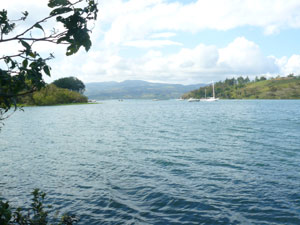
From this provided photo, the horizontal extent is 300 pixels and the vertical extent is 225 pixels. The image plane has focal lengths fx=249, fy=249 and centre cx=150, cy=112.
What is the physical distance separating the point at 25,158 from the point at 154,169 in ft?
56.2

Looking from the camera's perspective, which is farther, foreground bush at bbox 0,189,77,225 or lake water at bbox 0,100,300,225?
lake water at bbox 0,100,300,225

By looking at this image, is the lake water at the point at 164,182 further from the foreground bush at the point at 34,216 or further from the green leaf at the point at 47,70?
the green leaf at the point at 47,70

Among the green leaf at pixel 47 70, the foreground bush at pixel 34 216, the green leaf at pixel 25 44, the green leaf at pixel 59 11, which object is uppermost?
the green leaf at pixel 59 11

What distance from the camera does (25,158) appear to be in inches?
1224

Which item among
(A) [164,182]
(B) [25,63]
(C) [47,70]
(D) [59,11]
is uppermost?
(D) [59,11]

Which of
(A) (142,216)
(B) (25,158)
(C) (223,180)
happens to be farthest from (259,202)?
(B) (25,158)

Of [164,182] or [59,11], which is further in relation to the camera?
[164,182]

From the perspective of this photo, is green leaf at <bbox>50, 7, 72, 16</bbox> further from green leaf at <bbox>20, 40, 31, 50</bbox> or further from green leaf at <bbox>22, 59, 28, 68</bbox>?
green leaf at <bbox>22, 59, 28, 68</bbox>

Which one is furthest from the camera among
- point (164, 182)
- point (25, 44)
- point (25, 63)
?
point (164, 182)

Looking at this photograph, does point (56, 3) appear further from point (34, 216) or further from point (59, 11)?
point (34, 216)

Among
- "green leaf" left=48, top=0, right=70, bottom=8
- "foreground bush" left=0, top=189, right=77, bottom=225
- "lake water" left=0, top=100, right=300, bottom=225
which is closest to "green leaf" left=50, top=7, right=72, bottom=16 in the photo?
"green leaf" left=48, top=0, right=70, bottom=8

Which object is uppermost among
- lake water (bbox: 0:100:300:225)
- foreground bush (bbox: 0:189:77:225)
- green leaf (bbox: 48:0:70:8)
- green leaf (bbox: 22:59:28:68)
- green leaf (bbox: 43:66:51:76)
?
green leaf (bbox: 48:0:70:8)

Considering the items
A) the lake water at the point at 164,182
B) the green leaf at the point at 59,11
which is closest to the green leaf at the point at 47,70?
the green leaf at the point at 59,11

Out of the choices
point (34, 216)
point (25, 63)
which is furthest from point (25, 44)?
point (34, 216)
